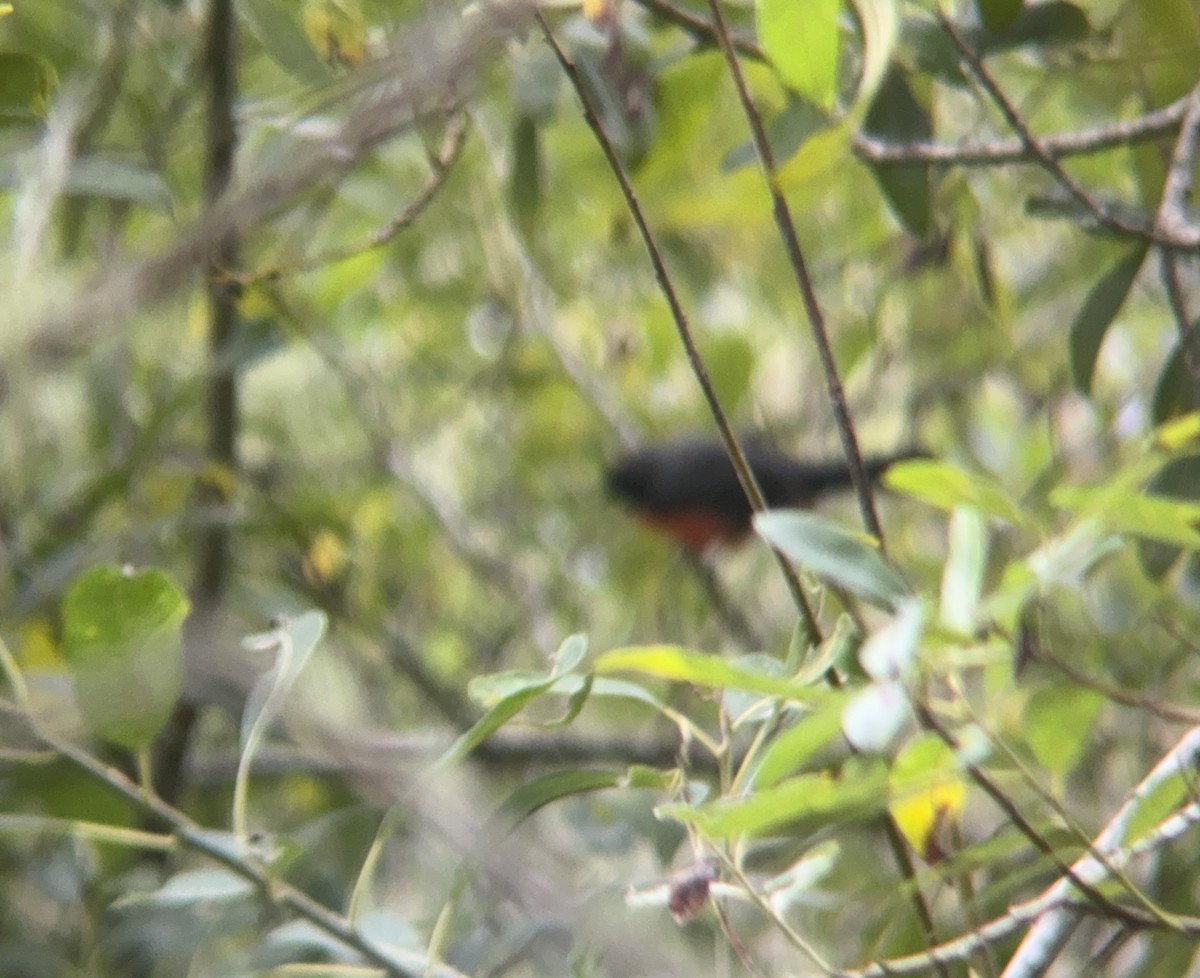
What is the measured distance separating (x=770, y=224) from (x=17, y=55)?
3.41 feet

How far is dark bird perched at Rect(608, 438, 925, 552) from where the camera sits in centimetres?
285

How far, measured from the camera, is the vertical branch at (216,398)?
1301mm

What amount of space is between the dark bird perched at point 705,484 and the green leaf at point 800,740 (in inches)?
76.6

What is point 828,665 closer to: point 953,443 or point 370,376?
point 953,443

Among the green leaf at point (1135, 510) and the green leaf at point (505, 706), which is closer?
the green leaf at point (1135, 510)

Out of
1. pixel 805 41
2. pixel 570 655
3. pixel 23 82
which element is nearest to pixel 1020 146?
pixel 805 41

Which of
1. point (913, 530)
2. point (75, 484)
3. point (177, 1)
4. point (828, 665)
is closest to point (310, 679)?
point (75, 484)

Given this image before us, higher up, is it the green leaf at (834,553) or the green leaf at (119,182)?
the green leaf at (119,182)

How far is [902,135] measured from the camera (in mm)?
1041

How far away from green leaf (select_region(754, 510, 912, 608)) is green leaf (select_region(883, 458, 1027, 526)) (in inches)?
1.4

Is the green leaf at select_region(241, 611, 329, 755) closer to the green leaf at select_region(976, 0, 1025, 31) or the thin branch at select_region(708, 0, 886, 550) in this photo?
the thin branch at select_region(708, 0, 886, 550)

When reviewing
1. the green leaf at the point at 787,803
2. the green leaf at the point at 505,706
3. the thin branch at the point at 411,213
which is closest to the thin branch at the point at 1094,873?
the green leaf at the point at 787,803

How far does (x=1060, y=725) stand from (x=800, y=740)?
0.83 feet

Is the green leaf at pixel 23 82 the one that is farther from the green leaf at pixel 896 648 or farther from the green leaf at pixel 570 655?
the green leaf at pixel 896 648
